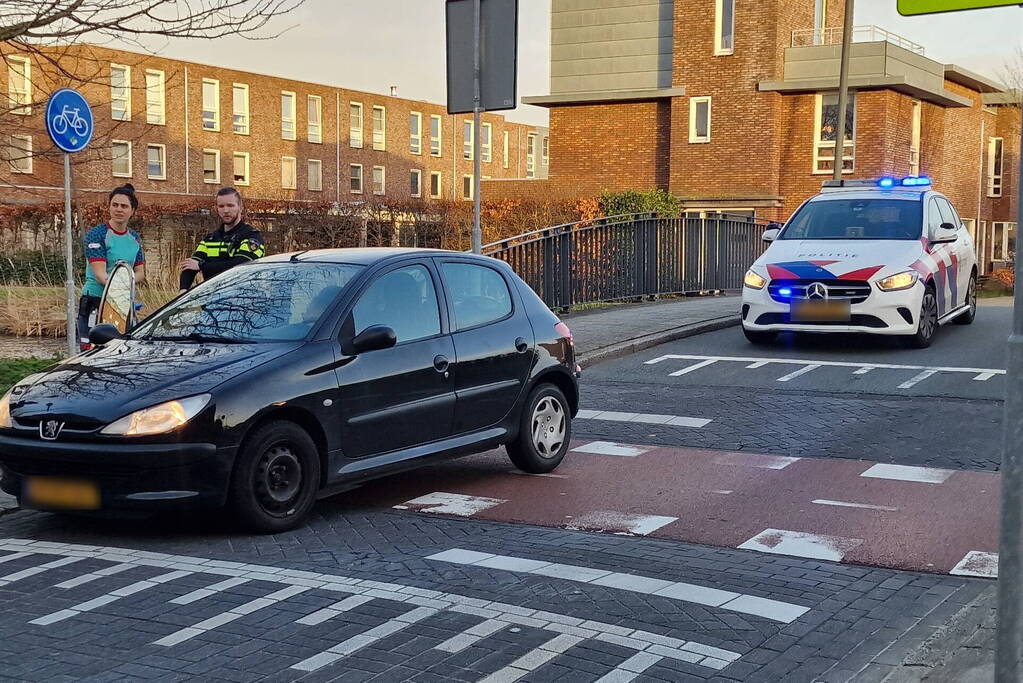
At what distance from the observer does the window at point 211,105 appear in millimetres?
55794

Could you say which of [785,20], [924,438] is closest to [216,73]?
[785,20]

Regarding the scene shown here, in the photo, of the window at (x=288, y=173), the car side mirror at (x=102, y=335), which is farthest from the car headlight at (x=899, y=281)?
the window at (x=288, y=173)

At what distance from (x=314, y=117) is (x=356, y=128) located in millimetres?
3356

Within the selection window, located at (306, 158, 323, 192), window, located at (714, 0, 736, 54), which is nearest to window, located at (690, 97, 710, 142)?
window, located at (714, 0, 736, 54)

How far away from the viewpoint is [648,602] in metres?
5.17

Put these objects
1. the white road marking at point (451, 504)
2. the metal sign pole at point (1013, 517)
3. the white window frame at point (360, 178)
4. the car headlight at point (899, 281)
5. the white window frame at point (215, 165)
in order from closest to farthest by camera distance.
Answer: the metal sign pole at point (1013, 517)
the white road marking at point (451, 504)
the car headlight at point (899, 281)
the white window frame at point (215, 165)
the white window frame at point (360, 178)

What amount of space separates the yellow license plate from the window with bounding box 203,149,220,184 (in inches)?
2038

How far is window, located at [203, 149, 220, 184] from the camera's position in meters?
56.2

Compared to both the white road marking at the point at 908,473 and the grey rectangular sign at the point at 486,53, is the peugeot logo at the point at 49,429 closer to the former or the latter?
the white road marking at the point at 908,473

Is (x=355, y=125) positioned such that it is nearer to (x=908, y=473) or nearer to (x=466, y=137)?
(x=466, y=137)

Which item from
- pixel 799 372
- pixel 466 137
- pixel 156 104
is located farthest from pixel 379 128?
pixel 799 372

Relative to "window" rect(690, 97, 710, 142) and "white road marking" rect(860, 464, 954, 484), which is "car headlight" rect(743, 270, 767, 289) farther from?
"window" rect(690, 97, 710, 142)

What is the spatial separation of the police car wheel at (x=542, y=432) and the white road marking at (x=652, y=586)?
1.99 meters

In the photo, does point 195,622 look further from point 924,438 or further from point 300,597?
point 924,438
